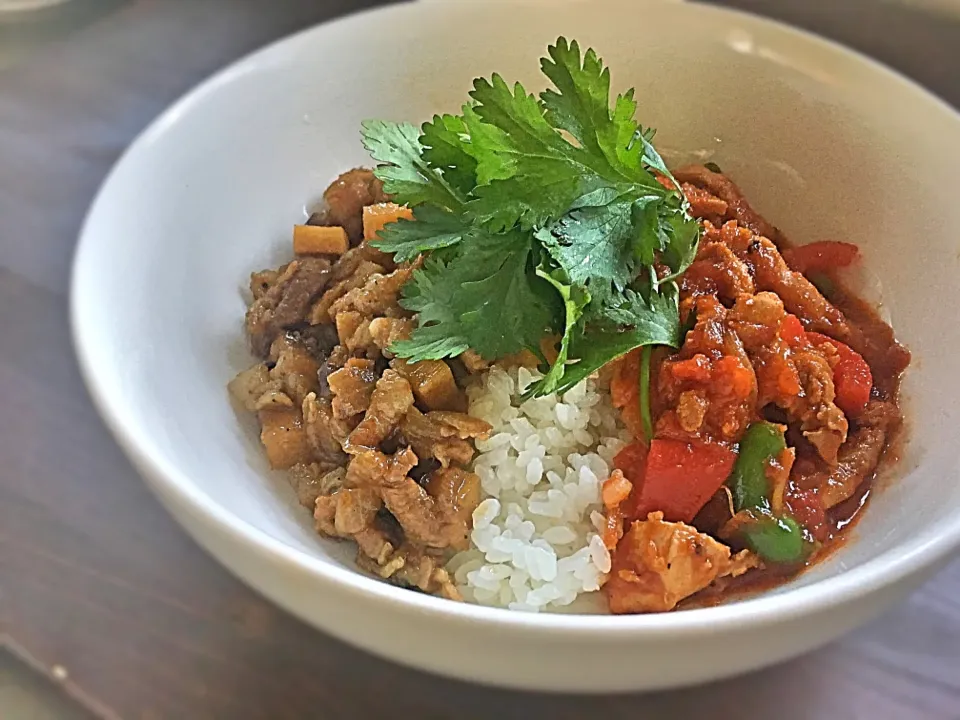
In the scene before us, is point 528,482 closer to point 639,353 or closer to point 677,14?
point 639,353

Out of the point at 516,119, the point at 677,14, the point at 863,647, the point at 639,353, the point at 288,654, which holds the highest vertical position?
the point at 677,14

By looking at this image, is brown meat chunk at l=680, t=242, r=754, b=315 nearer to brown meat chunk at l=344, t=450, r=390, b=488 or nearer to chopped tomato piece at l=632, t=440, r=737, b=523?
chopped tomato piece at l=632, t=440, r=737, b=523

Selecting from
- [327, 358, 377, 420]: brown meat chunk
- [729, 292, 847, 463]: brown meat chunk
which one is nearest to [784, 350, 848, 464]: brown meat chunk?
[729, 292, 847, 463]: brown meat chunk

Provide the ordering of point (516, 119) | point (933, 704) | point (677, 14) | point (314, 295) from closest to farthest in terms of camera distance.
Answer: point (933, 704) < point (516, 119) < point (314, 295) < point (677, 14)

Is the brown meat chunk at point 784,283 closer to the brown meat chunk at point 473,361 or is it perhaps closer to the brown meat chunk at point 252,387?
the brown meat chunk at point 473,361

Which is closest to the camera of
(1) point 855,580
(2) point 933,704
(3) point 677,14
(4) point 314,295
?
(1) point 855,580

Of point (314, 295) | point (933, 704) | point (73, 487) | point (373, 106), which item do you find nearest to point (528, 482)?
point (314, 295)
